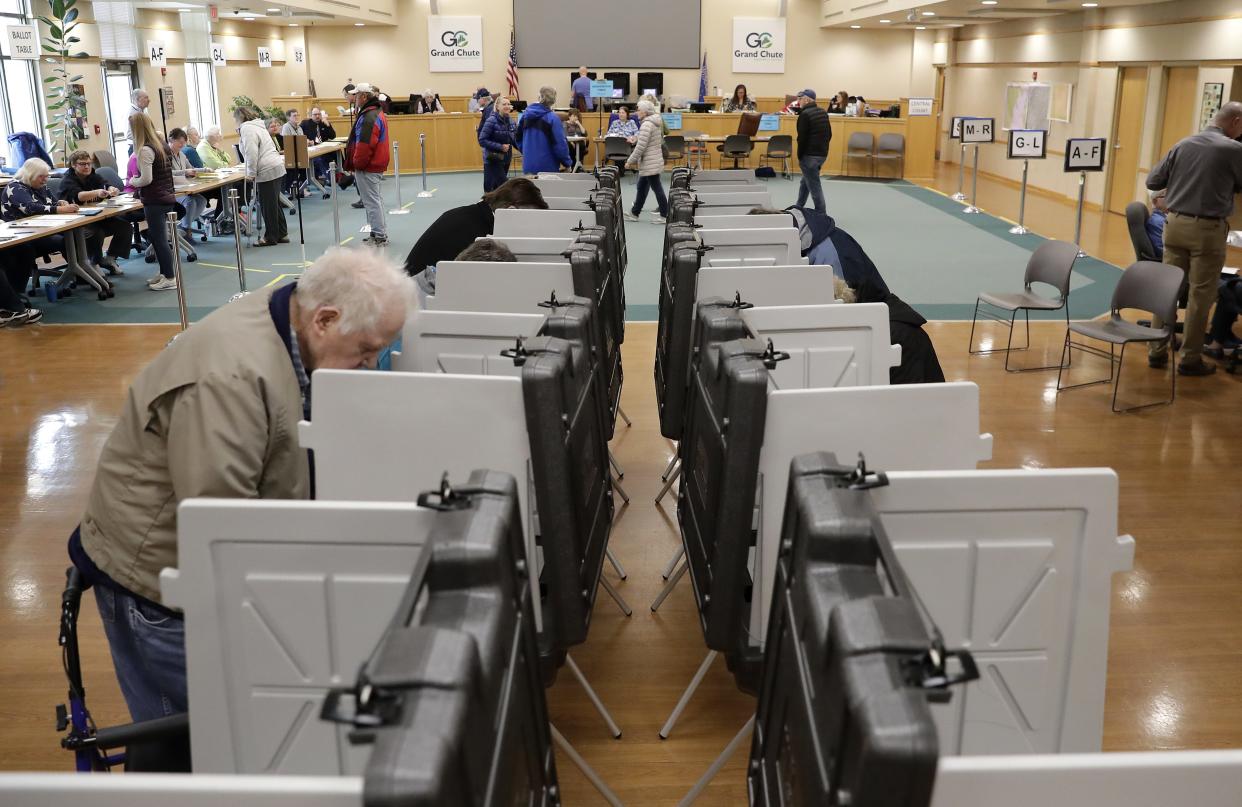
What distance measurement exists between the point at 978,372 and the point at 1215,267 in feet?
4.98

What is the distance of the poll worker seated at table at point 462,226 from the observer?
15.1 feet

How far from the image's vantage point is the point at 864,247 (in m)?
11.0

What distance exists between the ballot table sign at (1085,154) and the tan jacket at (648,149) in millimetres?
4207

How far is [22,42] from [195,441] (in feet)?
35.8

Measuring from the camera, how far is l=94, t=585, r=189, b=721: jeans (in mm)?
1966

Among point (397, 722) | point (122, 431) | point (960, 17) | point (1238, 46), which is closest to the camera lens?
point (397, 722)

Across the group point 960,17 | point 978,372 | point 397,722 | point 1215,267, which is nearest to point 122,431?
point 397,722

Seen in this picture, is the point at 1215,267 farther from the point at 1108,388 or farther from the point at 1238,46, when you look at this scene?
the point at 1238,46

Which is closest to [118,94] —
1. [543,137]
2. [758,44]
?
[543,137]

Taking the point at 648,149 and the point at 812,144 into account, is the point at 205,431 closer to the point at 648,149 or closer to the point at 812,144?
the point at 648,149

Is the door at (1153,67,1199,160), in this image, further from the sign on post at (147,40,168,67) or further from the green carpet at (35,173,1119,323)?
the sign on post at (147,40,168,67)

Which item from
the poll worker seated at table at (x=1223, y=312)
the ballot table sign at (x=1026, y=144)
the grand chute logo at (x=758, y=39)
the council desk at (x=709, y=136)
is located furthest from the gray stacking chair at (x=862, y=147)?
the poll worker seated at table at (x=1223, y=312)

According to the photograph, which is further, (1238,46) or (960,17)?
(960,17)

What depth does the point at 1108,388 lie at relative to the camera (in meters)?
6.29
